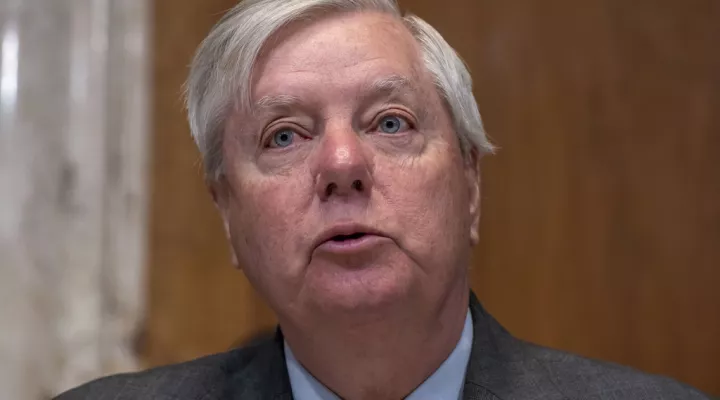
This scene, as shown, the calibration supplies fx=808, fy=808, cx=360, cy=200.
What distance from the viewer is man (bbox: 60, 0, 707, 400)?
3.19ft

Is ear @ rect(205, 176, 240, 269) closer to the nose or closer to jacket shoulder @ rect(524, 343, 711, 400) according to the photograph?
the nose

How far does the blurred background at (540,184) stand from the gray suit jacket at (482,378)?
59 centimetres

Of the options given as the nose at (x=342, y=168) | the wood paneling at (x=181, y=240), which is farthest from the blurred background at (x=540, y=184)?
the nose at (x=342, y=168)

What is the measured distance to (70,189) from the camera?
1709mm

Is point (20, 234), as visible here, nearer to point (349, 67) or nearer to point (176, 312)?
point (176, 312)

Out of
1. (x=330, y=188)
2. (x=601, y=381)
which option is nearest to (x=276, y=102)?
(x=330, y=188)

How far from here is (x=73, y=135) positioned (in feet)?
5.62

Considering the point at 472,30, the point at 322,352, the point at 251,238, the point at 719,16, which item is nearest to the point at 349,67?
the point at 251,238

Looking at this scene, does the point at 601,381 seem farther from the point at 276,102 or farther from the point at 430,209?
the point at 276,102

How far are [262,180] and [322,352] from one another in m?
0.23

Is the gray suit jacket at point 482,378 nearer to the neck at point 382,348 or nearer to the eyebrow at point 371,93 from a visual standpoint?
the neck at point 382,348

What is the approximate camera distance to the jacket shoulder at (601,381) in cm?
103

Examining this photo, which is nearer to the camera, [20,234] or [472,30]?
[20,234]

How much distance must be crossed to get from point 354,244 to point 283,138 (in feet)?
0.62
